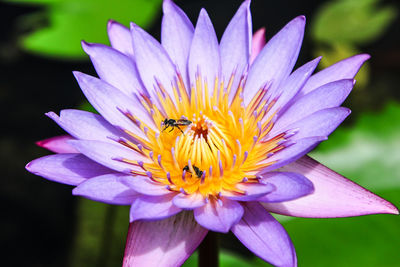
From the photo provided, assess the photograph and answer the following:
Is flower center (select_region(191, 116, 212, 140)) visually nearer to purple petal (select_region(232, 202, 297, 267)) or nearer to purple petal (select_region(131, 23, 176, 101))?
purple petal (select_region(131, 23, 176, 101))

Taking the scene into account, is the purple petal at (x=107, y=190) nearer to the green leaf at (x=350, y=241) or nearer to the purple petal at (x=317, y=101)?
the purple petal at (x=317, y=101)

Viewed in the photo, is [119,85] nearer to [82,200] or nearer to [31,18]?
[82,200]

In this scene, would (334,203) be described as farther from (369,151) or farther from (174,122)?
(369,151)

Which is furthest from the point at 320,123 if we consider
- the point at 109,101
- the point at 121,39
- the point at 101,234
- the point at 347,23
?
the point at 347,23

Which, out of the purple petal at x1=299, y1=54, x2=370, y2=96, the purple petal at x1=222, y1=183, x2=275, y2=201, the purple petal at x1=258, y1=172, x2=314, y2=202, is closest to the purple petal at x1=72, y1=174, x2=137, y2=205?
the purple petal at x1=222, y1=183, x2=275, y2=201

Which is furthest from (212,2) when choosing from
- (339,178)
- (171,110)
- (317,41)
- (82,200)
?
(339,178)

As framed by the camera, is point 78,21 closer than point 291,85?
No

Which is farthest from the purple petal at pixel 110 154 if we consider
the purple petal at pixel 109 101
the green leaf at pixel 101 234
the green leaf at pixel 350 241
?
the green leaf at pixel 101 234
